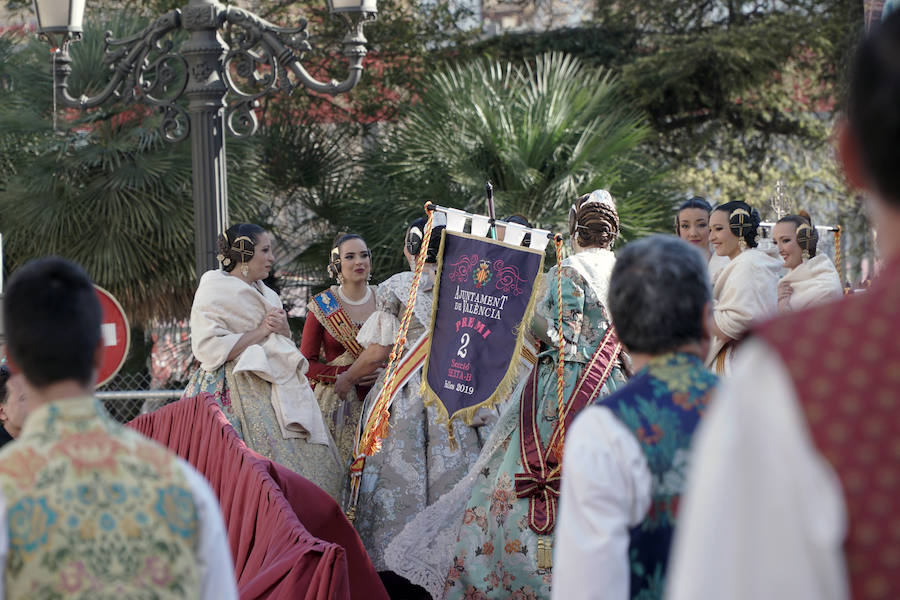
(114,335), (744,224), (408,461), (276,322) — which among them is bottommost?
(408,461)

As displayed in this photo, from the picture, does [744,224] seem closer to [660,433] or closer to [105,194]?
[660,433]

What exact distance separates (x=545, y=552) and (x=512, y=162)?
598cm

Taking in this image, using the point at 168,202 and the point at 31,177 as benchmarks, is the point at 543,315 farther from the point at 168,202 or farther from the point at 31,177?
the point at 31,177

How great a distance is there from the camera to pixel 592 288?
204 inches

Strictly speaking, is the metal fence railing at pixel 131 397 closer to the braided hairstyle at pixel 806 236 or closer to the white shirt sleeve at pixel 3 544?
the braided hairstyle at pixel 806 236

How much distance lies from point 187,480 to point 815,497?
3.83 ft

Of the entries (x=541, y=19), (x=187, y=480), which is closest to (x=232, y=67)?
(x=541, y=19)

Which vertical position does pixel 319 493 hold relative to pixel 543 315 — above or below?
below

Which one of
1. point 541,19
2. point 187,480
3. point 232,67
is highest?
point 541,19

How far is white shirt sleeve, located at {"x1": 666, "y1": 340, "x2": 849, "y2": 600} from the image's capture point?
4.33 ft

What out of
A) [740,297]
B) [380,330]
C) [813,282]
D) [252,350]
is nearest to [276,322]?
[252,350]

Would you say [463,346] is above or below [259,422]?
above

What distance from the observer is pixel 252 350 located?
613 cm

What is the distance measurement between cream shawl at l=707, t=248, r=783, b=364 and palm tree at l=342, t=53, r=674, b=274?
14.6ft
